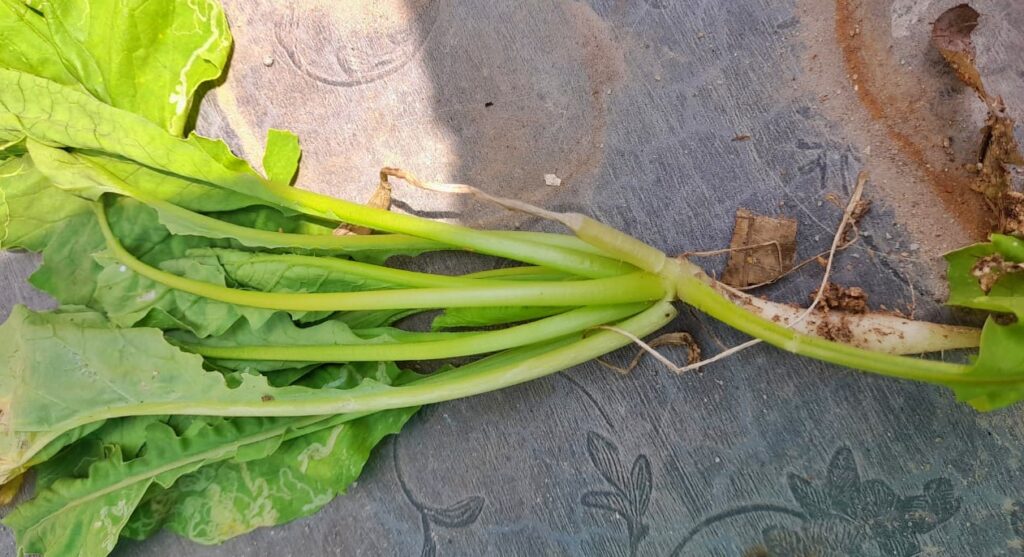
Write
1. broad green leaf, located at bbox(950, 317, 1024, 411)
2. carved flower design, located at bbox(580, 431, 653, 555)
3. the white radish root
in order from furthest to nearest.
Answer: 1. carved flower design, located at bbox(580, 431, 653, 555)
2. the white radish root
3. broad green leaf, located at bbox(950, 317, 1024, 411)

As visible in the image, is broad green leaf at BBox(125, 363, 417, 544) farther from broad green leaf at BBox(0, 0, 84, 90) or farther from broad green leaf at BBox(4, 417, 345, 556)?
broad green leaf at BBox(0, 0, 84, 90)

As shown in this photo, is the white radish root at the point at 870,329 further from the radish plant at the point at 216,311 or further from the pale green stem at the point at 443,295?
the pale green stem at the point at 443,295

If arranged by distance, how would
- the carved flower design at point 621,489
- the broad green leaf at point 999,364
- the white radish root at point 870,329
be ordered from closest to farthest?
the broad green leaf at point 999,364 < the white radish root at point 870,329 < the carved flower design at point 621,489

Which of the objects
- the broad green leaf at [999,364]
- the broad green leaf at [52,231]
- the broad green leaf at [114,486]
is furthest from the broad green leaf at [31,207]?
the broad green leaf at [999,364]

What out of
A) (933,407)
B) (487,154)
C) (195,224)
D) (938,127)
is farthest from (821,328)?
(195,224)

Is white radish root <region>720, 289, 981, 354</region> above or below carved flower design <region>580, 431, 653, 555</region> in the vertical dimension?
above

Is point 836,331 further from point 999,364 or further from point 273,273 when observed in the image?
point 273,273

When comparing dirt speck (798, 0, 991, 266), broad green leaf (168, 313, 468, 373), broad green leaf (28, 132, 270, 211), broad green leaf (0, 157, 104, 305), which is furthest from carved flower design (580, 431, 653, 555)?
broad green leaf (0, 157, 104, 305)
